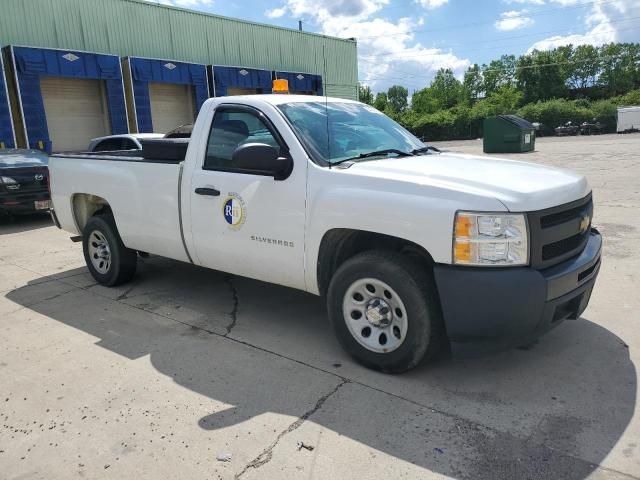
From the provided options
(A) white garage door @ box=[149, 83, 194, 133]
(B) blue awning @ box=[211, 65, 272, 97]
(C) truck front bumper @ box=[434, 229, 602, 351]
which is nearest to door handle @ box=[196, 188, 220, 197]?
(C) truck front bumper @ box=[434, 229, 602, 351]

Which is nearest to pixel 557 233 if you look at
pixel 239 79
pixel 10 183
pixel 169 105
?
pixel 10 183

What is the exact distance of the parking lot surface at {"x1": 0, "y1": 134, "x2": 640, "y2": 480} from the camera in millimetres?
2828

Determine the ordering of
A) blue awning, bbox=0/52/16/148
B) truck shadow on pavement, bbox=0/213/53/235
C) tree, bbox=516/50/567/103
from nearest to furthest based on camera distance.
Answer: truck shadow on pavement, bbox=0/213/53/235, blue awning, bbox=0/52/16/148, tree, bbox=516/50/567/103

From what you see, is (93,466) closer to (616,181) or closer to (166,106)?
(616,181)

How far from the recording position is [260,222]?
4.18 metres

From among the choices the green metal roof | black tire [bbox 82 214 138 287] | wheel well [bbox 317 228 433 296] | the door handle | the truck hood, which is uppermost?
the green metal roof

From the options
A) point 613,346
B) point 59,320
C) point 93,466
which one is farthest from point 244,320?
point 613,346

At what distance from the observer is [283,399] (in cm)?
347

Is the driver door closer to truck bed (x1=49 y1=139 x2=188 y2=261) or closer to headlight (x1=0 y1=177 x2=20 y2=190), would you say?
truck bed (x1=49 y1=139 x2=188 y2=261)

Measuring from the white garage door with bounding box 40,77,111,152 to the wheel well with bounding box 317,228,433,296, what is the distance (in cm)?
2053

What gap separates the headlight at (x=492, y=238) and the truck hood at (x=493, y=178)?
3.9 inches

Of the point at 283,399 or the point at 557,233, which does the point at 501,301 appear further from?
the point at 283,399

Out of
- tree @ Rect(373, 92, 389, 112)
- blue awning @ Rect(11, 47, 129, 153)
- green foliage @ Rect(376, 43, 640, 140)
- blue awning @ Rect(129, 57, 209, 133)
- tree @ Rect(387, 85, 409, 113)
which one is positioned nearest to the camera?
blue awning @ Rect(11, 47, 129, 153)

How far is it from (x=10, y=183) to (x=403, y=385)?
9639 millimetres
